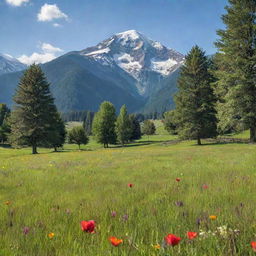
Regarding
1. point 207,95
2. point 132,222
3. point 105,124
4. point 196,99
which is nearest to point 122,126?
point 105,124

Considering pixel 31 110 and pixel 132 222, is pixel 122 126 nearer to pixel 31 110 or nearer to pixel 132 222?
pixel 31 110

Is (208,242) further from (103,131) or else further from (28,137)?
(103,131)

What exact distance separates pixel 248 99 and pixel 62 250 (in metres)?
28.9

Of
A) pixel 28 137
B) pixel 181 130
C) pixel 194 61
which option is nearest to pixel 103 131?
pixel 28 137

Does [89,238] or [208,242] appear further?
[89,238]

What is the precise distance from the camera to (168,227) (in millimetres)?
2631

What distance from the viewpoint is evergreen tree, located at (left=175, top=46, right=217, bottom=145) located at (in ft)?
114

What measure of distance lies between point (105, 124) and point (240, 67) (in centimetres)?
4035

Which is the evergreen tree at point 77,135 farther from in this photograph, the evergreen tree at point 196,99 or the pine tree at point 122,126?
the evergreen tree at point 196,99

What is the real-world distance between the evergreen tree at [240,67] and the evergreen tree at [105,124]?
37.4 metres

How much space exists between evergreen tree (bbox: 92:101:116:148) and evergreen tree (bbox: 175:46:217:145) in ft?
94.7

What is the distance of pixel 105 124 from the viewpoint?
61438 millimetres

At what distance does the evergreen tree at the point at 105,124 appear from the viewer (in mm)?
61219

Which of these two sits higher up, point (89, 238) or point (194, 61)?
point (194, 61)
